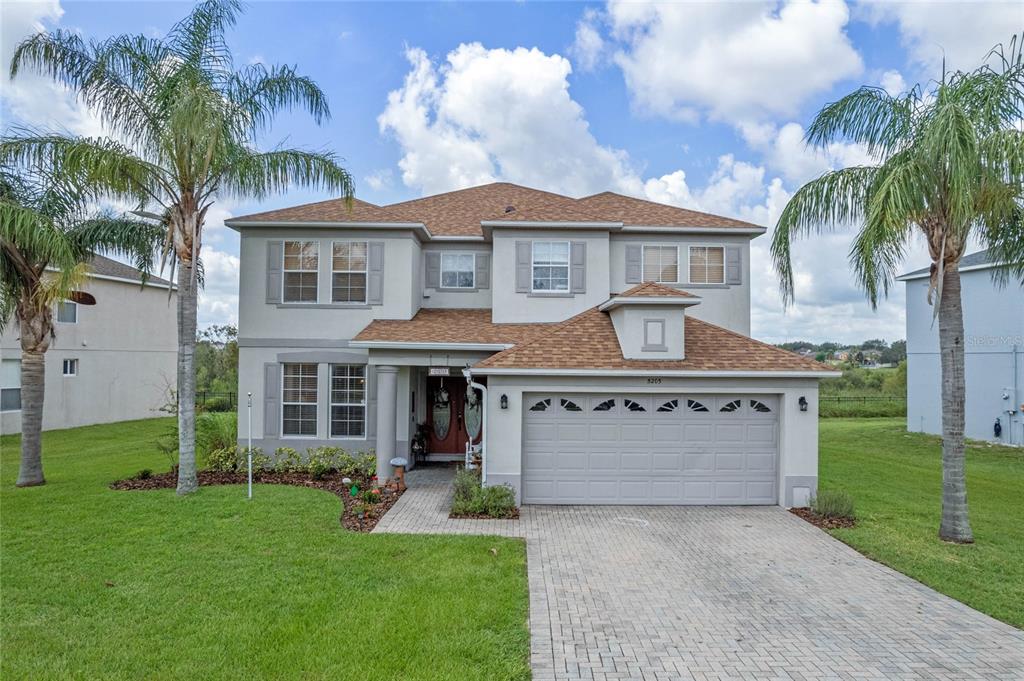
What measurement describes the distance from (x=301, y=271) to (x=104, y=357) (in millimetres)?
16767

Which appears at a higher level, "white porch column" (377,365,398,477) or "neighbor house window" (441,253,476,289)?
"neighbor house window" (441,253,476,289)

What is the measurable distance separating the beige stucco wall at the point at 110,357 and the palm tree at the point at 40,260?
959 centimetres

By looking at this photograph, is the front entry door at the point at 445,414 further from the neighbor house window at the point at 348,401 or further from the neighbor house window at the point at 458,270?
the neighbor house window at the point at 458,270

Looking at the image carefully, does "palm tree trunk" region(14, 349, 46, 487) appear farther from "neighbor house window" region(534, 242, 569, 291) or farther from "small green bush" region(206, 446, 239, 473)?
"neighbor house window" region(534, 242, 569, 291)

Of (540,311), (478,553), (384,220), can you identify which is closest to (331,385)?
(384,220)

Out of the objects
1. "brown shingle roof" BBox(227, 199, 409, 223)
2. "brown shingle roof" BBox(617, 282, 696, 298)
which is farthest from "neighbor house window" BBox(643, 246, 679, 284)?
"brown shingle roof" BBox(227, 199, 409, 223)

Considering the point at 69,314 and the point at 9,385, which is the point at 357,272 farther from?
the point at 69,314

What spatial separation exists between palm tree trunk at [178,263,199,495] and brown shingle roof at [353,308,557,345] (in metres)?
3.40

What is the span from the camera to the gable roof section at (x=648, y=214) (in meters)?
15.4

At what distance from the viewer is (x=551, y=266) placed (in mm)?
14758

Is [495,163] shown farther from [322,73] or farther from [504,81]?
Answer: [322,73]

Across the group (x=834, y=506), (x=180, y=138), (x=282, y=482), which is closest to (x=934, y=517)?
(x=834, y=506)

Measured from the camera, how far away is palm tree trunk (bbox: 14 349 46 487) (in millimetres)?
12406

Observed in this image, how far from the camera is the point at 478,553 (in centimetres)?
834
